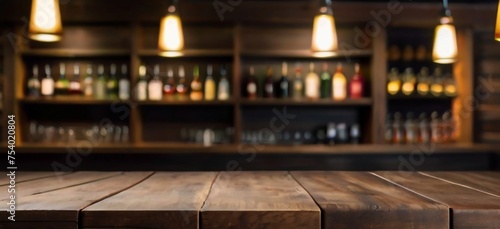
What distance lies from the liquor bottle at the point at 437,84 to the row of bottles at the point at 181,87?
59.9 inches

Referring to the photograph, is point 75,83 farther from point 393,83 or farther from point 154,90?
point 393,83

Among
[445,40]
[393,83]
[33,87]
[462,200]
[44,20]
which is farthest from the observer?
[393,83]

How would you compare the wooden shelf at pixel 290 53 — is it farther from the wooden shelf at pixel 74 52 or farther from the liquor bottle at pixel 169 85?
the wooden shelf at pixel 74 52

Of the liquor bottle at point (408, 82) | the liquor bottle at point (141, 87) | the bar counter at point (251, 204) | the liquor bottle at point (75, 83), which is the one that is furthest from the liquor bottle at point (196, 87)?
the bar counter at point (251, 204)

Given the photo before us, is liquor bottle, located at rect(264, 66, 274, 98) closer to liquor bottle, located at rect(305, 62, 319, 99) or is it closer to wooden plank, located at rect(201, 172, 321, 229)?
liquor bottle, located at rect(305, 62, 319, 99)

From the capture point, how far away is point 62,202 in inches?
44.2

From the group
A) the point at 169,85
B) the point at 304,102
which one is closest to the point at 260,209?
the point at 304,102

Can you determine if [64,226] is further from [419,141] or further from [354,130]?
[419,141]

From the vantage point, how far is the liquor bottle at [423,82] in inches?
140

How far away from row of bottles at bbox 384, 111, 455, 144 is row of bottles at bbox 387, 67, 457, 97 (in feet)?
0.67

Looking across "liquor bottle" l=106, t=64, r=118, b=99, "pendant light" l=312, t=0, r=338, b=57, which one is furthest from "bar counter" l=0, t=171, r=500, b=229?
"liquor bottle" l=106, t=64, r=118, b=99

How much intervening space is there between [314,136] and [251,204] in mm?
2586

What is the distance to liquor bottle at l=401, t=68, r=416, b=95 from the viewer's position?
3555 mm

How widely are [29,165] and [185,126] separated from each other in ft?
3.62
